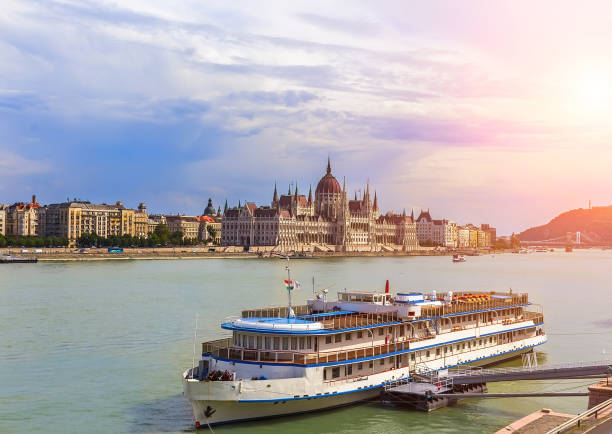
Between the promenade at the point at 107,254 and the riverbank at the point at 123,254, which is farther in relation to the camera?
the promenade at the point at 107,254

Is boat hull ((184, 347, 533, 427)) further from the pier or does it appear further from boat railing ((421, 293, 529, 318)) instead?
boat railing ((421, 293, 529, 318))

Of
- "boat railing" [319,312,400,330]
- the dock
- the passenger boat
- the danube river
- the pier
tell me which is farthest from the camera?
the dock

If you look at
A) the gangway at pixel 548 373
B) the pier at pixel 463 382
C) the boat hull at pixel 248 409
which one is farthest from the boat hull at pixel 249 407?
the gangway at pixel 548 373

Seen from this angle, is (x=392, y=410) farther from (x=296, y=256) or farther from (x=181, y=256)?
(x=296, y=256)

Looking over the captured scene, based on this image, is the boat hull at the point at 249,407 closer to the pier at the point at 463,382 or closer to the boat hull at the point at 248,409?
the boat hull at the point at 248,409

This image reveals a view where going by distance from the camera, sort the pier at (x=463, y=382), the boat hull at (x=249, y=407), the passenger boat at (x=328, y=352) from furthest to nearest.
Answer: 1. the pier at (x=463, y=382)
2. the passenger boat at (x=328, y=352)
3. the boat hull at (x=249, y=407)

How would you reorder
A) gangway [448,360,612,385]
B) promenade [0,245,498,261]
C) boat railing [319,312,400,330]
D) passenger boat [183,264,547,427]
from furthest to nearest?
promenade [0,245,498,261] < boat railing [319,312,400,330] < gangway [448,360,612,385] < passenger boat [183,264,547,427]

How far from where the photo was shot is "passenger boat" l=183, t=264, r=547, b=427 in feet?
66.4

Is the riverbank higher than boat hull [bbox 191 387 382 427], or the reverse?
the riverbank

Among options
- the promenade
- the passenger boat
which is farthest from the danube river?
the promenade

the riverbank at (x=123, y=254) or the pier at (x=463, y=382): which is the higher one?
the riverbank at (x=123, y=254)

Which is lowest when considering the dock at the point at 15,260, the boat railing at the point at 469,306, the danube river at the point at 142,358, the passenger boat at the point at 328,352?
the danube river at the point at 142,358

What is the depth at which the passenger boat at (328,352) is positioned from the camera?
20.2m

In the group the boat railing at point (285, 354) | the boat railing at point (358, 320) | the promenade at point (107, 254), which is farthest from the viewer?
the promenade at point (107, 254)
